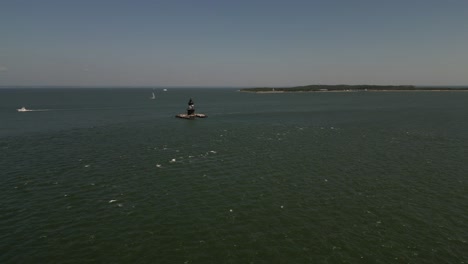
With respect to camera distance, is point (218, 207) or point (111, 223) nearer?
point (111, 223)

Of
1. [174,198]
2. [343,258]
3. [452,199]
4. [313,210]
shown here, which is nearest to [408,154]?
[452,199]

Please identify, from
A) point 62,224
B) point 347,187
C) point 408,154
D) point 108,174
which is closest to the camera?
point 62,224

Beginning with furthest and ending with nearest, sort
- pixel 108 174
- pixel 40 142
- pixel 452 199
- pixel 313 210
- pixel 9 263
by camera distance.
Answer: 1. pixel 40 142
2. pixel 108 174
3. pixel 452 199
4. pixel 313 210
5. pixel 9 263

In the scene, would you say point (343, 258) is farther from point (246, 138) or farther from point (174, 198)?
point (246, 138)

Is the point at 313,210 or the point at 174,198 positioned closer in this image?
the point at 313,210

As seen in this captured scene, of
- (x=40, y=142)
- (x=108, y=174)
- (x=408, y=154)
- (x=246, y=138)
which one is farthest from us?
(x=246, y=138)

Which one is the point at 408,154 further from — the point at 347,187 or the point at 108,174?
the point at 108,174

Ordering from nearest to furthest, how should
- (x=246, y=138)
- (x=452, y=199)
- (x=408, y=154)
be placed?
(x=452, y=199)
(x=408, y=154)
(x=246, y=138)

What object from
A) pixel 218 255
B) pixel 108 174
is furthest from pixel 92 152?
pixel 218 255
